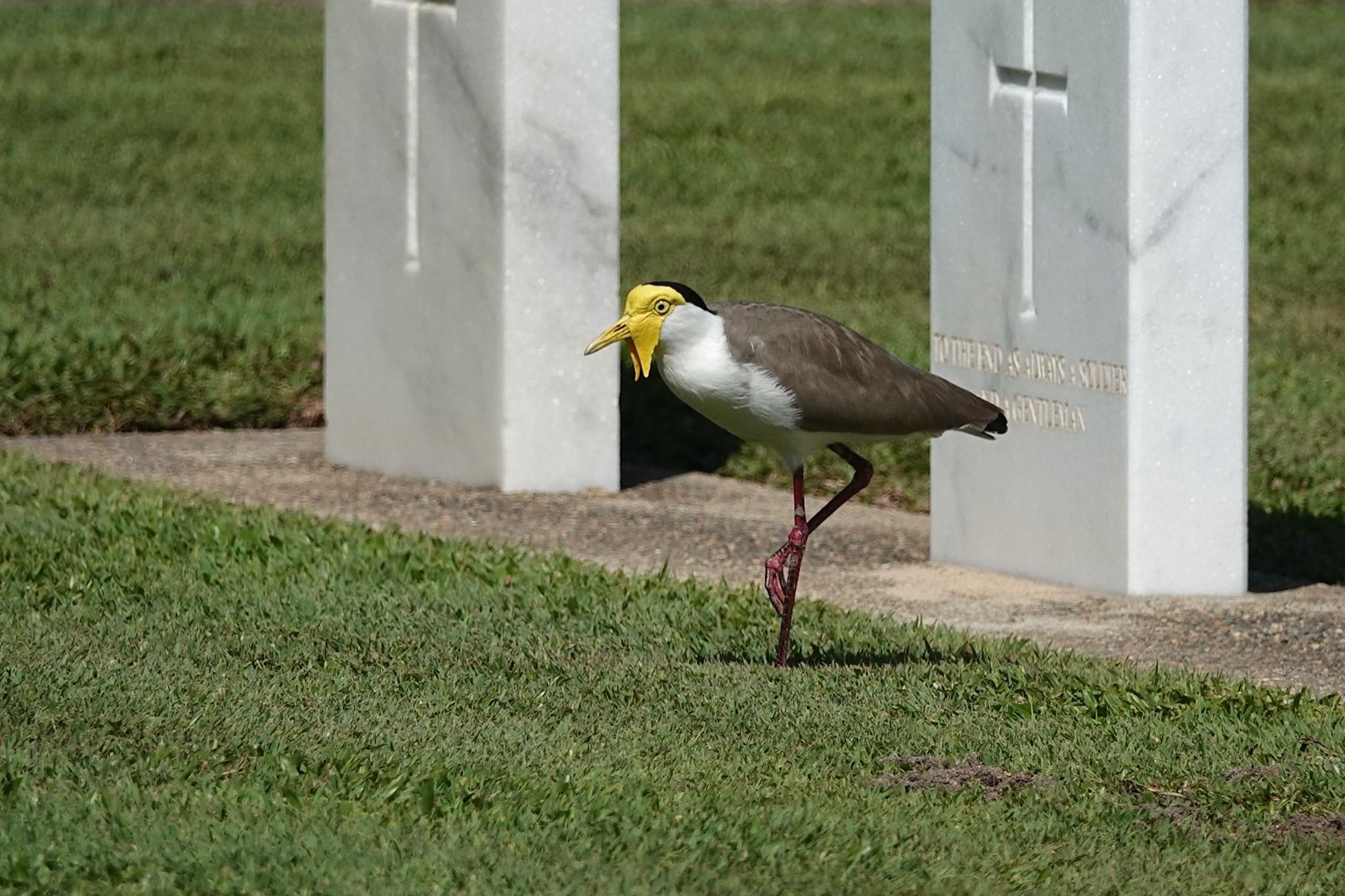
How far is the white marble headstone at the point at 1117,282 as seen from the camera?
7625 millimetres

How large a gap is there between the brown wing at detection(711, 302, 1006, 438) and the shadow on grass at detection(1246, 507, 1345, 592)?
6.53ft

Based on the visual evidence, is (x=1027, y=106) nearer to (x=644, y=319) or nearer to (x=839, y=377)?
(x=839, y=377)

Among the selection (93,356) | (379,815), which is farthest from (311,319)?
(379,815)

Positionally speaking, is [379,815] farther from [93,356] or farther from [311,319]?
[311,319]

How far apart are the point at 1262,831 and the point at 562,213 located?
5.18 meters

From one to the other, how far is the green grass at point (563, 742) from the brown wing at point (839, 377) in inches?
27.0

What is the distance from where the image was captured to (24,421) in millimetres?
10656

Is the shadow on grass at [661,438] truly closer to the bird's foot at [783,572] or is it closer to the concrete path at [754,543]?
the concrete path at [754,543]

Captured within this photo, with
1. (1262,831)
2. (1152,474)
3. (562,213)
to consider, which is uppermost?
(562,213)

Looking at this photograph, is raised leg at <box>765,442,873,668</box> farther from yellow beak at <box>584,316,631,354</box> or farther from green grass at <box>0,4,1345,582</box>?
green grass at <box>0,4,1345,582</box>

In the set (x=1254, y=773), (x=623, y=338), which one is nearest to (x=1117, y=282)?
(x=623, y=338)

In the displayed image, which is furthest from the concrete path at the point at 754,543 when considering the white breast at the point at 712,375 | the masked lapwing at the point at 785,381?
the white breast at the point at 712,375

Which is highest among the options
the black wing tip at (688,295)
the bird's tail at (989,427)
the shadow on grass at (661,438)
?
the black wing tip at (688,295)

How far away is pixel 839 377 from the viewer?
6516mm
